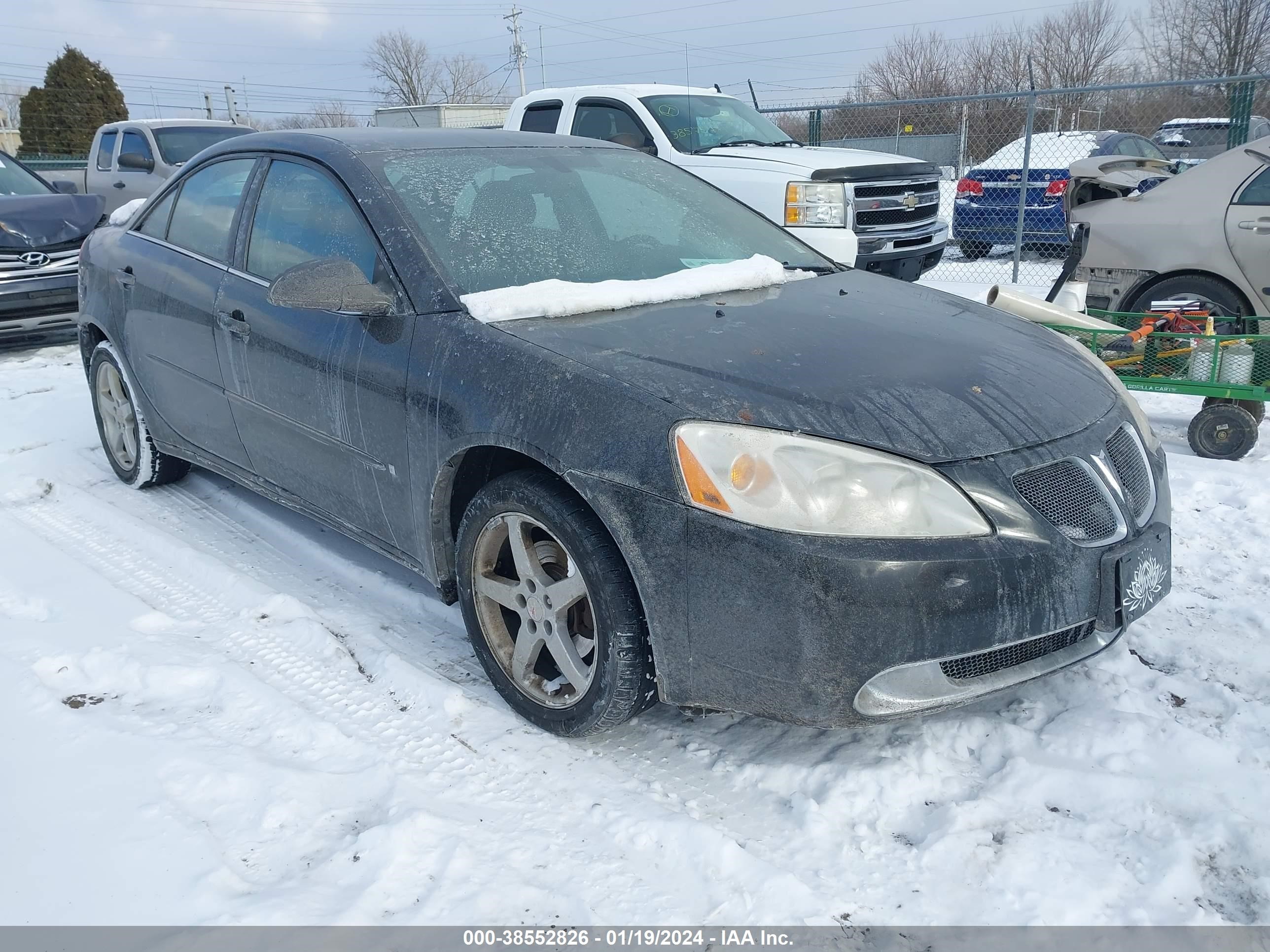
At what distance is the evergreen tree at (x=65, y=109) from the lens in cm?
3425

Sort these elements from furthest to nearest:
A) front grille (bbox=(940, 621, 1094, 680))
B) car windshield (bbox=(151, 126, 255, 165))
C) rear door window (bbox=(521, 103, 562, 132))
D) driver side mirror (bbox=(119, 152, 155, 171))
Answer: car windshield (bbox=(151, 126, 255, 165))
driver side mirror (bbox=(119, 152, 155, 171))
rear door window (bbox=(521, 103, 562, 132))
front grille (bbox=(940, 621, 1094, 680))

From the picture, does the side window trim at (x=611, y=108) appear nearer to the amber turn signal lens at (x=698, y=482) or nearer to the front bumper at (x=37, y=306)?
the front bumper at (x=37, y=306)

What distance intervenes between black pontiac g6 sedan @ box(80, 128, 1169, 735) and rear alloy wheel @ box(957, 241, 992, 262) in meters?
9.56

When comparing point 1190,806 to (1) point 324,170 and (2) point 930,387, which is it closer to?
(2) point 930,387

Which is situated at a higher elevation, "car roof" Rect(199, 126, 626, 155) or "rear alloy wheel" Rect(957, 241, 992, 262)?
"car roof" Rect(199, 126, 626, 155)

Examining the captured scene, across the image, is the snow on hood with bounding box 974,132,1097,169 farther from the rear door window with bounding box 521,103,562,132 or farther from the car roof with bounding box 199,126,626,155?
the car roof with bounding box 199,126,626,155

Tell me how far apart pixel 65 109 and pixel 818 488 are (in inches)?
1571

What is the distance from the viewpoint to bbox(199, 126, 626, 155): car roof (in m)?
3.49

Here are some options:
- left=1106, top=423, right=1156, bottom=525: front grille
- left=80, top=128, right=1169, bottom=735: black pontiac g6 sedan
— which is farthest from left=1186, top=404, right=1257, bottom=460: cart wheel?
left=1106, top=423, right=1156, bottom=525: front grille

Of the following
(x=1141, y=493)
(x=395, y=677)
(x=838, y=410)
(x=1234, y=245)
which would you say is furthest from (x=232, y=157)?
(x=1234, y=245)

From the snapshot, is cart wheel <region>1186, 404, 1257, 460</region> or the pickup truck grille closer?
cart wheel <region>1186, 404, 1257, 460</region>

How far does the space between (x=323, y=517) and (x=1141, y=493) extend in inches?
104
